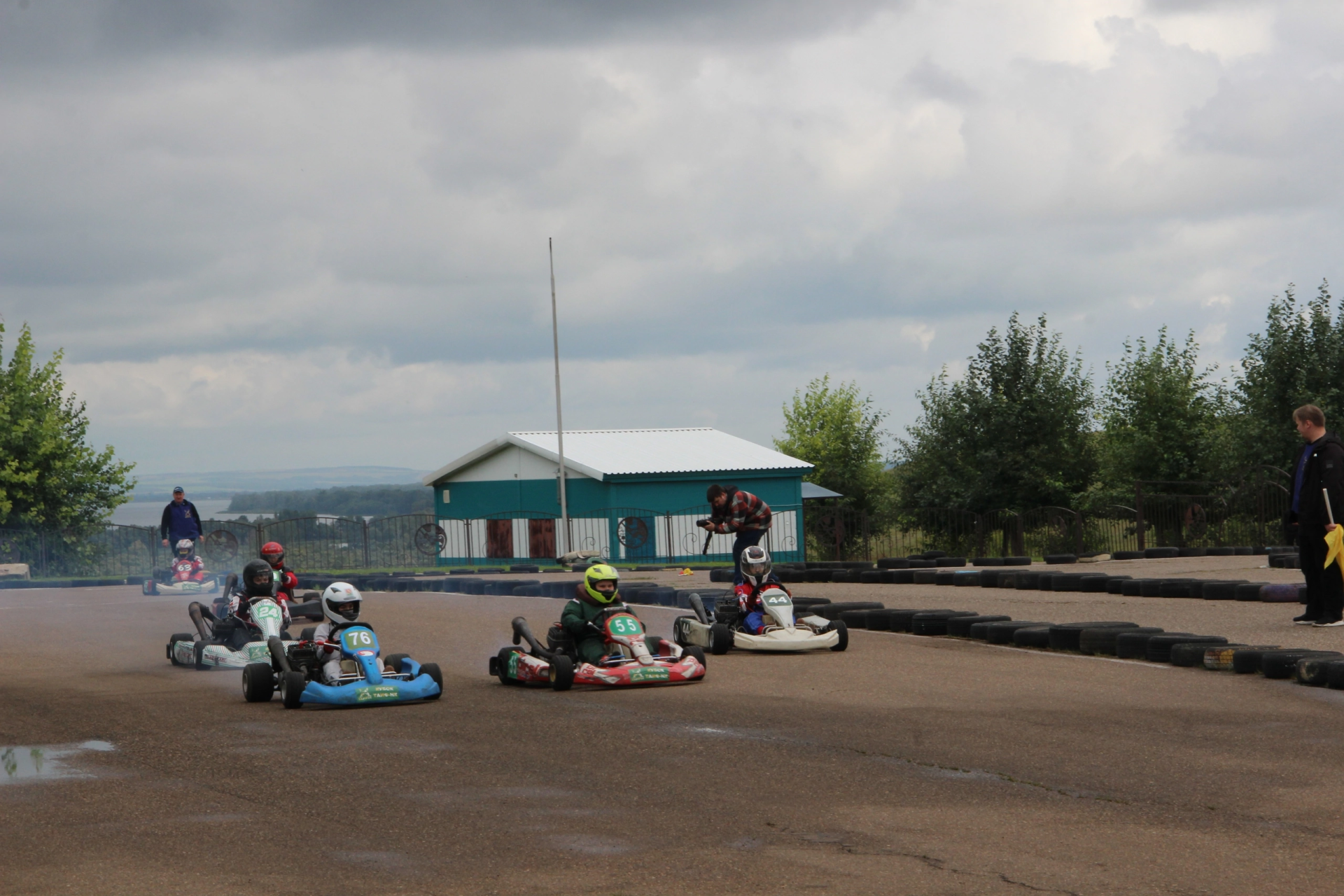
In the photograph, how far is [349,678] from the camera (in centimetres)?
1067

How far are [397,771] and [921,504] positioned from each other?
32.8 meters

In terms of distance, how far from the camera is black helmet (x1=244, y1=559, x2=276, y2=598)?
13.2 m

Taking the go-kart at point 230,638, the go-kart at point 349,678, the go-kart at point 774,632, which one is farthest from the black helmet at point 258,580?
the go-kart at point 774,632

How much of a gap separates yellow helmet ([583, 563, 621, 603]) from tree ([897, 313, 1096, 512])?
27391 mm

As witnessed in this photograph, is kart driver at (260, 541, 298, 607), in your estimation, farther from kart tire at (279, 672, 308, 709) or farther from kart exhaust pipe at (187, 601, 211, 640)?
kart tire at (279, 672, 308, 709)

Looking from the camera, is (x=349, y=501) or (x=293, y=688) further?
(x=349, y=501)

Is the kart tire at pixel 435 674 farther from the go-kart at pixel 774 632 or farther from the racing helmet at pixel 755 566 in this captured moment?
the racing helmet at pixel 755 566

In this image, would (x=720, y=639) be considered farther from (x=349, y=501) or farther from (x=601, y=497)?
(x=349, y=501)

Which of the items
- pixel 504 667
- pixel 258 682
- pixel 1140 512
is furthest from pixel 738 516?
pixel 1140 512

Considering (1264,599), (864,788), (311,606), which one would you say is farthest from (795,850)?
(1264,599)

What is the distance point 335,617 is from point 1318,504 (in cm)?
905

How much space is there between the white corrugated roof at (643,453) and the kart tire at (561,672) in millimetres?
A: 28216

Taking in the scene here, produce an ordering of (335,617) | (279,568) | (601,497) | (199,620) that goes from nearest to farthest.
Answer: (335,617) → (199,620) → (279,568) → (601,497)

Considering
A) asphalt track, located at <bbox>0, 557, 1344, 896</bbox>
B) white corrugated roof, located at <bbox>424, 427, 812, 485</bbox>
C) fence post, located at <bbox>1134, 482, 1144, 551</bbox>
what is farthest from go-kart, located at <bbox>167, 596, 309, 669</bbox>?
white corrugated roof, located at <bbox>424, 427, 812, 485</bbox>
